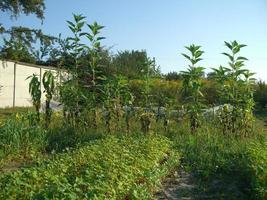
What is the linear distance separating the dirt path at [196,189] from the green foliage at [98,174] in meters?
0.21

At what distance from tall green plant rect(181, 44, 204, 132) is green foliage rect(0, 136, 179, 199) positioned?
3.11m

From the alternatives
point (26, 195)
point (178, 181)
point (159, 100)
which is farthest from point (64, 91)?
point (26, 195)

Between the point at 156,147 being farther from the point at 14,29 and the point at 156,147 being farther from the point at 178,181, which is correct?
the point at 14,29

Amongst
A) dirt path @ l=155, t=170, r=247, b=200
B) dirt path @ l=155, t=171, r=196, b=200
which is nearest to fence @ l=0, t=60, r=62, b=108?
dirt path @ l=155, t=171, r=196, b=200

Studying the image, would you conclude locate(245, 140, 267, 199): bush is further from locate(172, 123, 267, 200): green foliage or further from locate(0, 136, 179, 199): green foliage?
locate(0, 136, 179, 199): green foliage

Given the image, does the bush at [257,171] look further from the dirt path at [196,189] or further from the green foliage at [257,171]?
the dirt path at [196,189]

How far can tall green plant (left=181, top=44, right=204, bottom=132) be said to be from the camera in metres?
11.5

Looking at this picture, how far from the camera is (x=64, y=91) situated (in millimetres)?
11664

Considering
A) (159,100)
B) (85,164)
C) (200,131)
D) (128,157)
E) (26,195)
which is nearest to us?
(26,195)

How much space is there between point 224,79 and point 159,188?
220 inches

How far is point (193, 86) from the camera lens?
1156cm

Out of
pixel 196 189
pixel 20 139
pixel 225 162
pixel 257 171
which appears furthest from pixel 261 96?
pixel 257 171

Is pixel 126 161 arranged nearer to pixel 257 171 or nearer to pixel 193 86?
pixel 257 171

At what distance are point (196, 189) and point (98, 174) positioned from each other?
7.22 ft
